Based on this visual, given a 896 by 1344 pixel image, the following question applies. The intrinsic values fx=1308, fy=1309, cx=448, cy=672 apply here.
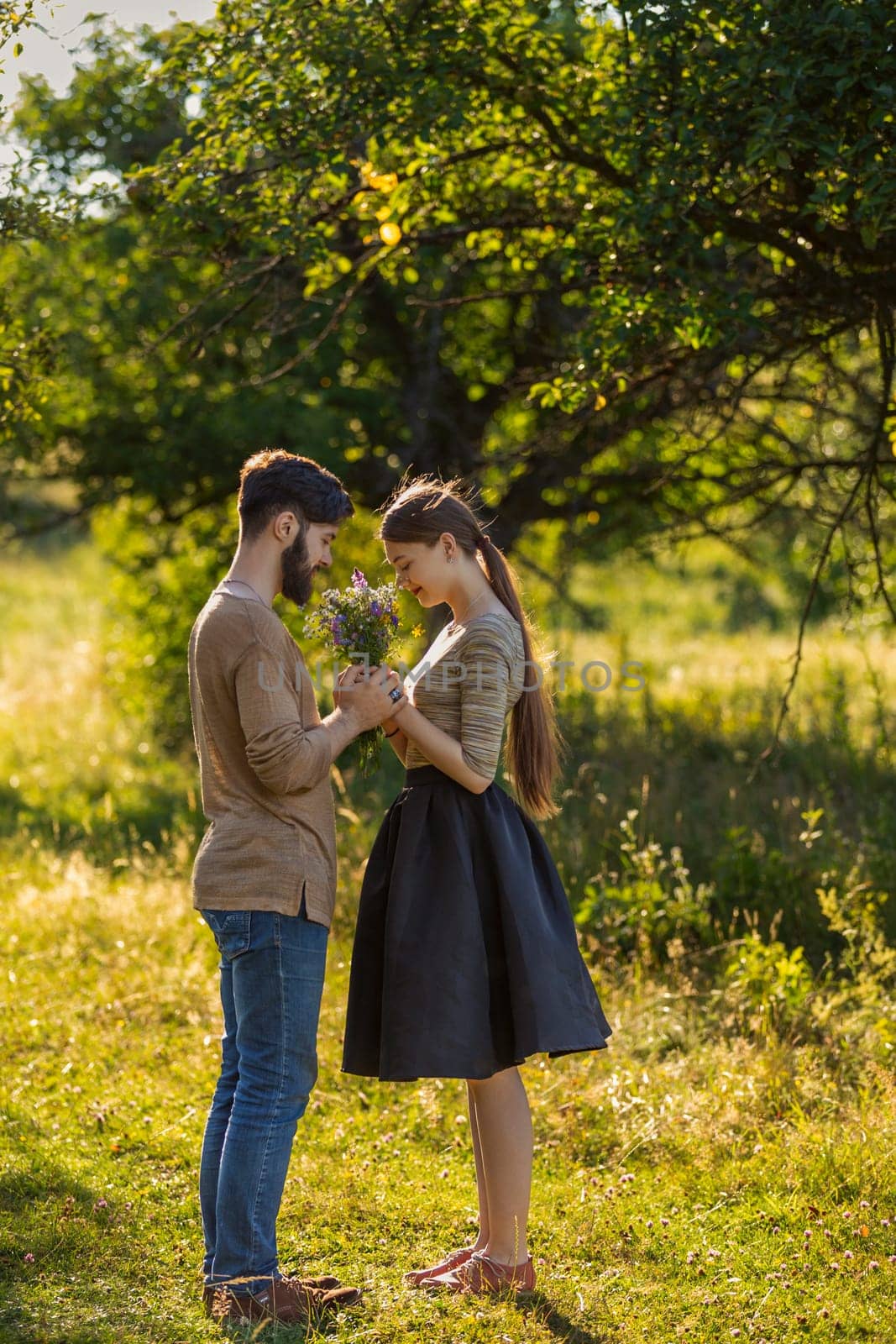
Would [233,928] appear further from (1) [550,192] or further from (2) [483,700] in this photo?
(1) [550,192]

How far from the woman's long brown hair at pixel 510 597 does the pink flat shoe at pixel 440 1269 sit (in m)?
1.36

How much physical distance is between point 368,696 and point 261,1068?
3.46 ft

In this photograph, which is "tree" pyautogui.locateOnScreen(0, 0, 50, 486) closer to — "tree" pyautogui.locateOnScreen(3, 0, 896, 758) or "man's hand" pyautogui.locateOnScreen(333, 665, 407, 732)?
"tree" pyautogui.locateOnScreen(3, 0, 896, 758)

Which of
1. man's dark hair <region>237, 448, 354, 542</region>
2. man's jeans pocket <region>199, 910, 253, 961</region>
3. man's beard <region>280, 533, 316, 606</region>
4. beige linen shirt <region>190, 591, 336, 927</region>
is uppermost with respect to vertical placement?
man's dark hair <region>237, 448, 354, 542</region>

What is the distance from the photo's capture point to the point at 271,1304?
142 inches

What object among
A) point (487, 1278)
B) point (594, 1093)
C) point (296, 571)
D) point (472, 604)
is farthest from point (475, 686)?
point (594, 1093)

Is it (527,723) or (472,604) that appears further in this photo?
(527,723)

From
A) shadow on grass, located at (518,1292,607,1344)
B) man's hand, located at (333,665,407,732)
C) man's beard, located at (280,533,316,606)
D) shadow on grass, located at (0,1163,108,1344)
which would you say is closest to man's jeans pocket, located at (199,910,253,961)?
man's hand, located at (333,665,407,732)

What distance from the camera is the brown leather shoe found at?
3592 millimetres

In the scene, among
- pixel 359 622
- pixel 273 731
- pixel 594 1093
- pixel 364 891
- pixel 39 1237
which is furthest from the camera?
pixel 594 1093

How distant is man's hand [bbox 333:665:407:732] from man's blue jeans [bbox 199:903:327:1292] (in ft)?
1.86

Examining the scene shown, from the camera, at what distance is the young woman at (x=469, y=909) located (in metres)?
3.63

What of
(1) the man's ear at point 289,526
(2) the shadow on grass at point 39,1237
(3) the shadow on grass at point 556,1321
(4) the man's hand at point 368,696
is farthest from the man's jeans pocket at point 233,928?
(3) the shadow on grass at point 556,1321

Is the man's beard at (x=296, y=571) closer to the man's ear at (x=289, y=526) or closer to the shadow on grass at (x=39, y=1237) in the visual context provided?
the man's ear at (x=289, y=526)
